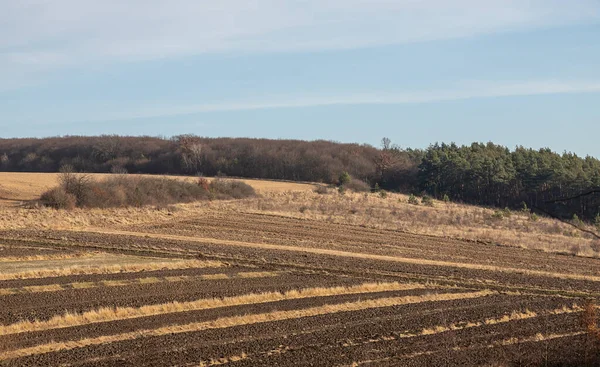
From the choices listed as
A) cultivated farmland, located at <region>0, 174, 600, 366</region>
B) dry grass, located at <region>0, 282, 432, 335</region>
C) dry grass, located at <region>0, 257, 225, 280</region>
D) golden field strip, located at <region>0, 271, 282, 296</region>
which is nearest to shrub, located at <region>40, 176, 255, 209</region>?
cultivated farmland, located at <region>0, 174, 600, 366</region>

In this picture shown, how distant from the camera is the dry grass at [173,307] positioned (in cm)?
1800

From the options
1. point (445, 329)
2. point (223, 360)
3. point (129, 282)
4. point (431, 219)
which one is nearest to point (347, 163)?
point (431, 219)

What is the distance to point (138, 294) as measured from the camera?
22.7 meters

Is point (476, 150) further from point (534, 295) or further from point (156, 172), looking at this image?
point (534, 295)

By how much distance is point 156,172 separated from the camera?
341 ft

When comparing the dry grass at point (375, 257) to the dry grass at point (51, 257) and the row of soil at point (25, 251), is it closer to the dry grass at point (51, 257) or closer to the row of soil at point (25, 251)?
the row of soil at point (25, 251)

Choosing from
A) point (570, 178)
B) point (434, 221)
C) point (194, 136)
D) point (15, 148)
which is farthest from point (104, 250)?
point (15, 148)

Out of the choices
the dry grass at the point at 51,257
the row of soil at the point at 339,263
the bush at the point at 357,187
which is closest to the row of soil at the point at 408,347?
the row of soil at the point at 339,263

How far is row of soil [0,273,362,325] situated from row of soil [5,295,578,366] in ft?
13.4

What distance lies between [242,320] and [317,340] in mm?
3071

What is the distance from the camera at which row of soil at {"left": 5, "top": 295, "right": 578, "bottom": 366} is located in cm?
1519

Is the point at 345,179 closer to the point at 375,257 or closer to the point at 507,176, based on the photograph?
the point at 507,176

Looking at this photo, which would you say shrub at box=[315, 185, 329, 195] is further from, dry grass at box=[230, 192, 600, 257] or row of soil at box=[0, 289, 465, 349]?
row of soil at box=[0, 289, 465, 349]

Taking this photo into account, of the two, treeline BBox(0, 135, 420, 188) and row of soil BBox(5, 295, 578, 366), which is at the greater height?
treeline BBox(0, 135, 420, 188)
